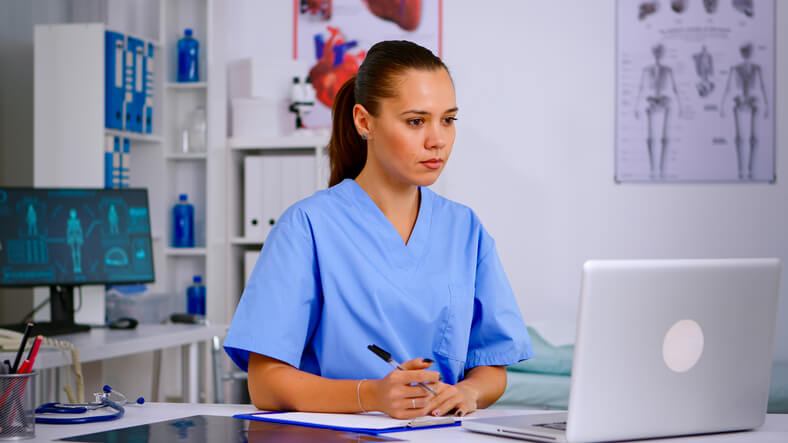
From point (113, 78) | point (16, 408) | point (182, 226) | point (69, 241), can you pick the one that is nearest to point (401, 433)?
point (16, 408)

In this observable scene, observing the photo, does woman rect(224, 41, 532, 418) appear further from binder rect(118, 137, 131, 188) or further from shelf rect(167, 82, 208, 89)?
shelf rect(167, 82, 208, 89)

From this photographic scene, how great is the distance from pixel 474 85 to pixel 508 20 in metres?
0.35

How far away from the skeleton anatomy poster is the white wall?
0.21 ft

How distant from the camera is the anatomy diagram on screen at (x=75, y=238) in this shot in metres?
2.85

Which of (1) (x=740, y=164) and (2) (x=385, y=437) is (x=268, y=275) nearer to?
(2) (x=385, y=437)

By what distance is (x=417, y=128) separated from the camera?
141 cm

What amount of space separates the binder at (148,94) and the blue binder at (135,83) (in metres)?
0.03

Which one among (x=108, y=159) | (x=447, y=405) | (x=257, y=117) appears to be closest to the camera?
(x=447, y=405)

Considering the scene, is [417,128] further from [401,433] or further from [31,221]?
[31,221]

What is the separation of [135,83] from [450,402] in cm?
276

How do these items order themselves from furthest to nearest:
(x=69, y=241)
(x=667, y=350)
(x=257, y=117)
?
(x=257, y=117), (x=69, y=241), (x=667, y=350)

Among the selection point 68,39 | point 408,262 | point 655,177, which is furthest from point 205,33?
point 408,262

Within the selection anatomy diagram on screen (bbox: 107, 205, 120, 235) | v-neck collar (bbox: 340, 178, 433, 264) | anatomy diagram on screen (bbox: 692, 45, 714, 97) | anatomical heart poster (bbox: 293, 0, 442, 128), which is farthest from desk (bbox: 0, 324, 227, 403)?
anatomy diagram on screen (bbox: 692, 45, 714, 97)

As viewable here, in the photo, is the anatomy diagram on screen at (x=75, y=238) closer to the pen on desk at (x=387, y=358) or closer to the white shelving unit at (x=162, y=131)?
the white shelving unit at (x=162, y=131)
